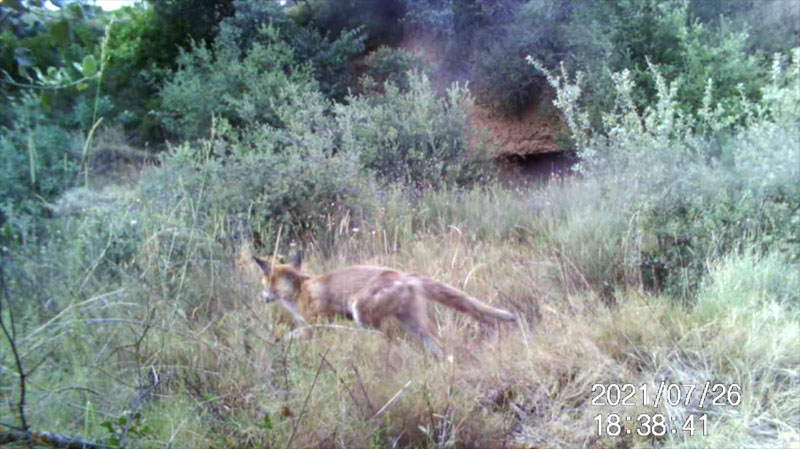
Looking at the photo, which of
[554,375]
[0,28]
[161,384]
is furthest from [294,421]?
[0,28]

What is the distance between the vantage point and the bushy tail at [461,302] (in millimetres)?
5453

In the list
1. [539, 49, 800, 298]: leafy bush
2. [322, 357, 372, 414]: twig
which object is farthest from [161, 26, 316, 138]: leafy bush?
[322, 357, 372, 414]: twig

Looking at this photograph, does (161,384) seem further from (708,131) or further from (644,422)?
(708,131)

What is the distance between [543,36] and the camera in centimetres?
1563

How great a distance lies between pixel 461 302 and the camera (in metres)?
5.61

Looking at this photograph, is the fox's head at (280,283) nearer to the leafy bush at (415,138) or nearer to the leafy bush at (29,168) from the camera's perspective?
the leafy bush at (29,168)

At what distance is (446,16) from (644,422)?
43.9 ft

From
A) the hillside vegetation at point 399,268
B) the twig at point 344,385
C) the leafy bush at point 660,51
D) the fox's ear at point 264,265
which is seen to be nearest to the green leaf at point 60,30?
the hillside vegetation at point 399,268

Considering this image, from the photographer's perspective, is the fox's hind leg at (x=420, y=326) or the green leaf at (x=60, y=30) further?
the fox's hind leg at (x=420, y=326)

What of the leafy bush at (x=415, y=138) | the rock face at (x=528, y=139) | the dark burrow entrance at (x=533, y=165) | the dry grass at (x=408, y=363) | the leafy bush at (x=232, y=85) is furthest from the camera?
the rock face at (x=528, y=139)

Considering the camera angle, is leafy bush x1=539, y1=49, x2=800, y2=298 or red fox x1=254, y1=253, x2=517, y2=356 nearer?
red fox x1=254, y1=253, x2=517, y2=356

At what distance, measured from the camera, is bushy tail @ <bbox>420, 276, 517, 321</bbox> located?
17.9 ft

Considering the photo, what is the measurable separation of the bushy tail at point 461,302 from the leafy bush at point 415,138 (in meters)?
4.87

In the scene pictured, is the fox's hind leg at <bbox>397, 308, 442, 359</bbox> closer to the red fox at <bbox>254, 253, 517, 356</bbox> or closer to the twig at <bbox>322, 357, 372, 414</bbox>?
the red fox at <bbox>254, 253, 517, 356</bbox>
